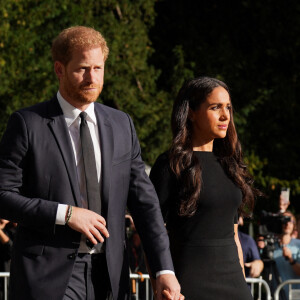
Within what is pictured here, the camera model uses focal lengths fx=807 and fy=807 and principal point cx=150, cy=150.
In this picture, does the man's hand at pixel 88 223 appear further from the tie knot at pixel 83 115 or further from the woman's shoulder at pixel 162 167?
the woman's shoulder at pixel 162 167

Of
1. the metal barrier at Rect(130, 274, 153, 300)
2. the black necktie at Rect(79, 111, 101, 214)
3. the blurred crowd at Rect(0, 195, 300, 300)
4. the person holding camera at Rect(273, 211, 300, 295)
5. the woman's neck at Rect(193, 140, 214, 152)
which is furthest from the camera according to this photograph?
the person holding camera at Rect(273, 211, 300, 295)

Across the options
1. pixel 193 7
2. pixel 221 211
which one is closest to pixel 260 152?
pixel 193 7

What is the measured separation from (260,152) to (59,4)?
5106mm

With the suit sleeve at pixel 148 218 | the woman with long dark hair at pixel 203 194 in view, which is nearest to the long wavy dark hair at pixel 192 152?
the woman with long dark hair at pixel 203 194

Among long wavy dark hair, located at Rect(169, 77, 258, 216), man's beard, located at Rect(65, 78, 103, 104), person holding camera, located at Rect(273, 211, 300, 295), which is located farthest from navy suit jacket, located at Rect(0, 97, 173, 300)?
person holding camera, located at Rect(273, 211, 300, 295)

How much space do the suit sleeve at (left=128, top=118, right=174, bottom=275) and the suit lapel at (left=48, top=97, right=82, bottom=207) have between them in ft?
1.08

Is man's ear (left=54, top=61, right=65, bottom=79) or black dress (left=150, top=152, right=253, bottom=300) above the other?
man's ear (left=54, top=61, right=65, bottom=79)

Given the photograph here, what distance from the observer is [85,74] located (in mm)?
3395

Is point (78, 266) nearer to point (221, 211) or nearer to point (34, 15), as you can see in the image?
point (221, 211)

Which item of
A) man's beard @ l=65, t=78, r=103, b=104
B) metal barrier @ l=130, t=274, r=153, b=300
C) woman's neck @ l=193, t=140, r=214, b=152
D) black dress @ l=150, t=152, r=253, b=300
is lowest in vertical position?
metal barrier @ l=130, t=274, r=153, b=300

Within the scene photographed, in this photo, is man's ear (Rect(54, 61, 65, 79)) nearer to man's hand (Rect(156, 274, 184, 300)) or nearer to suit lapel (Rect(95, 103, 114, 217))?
suit lapel (Rect(95, 103, 114, 217))

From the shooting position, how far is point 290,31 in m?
15.6

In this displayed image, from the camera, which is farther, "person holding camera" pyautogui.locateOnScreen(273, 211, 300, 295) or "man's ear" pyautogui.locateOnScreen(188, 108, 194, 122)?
"person holding camera" pyautogui.locateOnScreen(273, 211, 300, 295)

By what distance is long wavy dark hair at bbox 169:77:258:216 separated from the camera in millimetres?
4250
